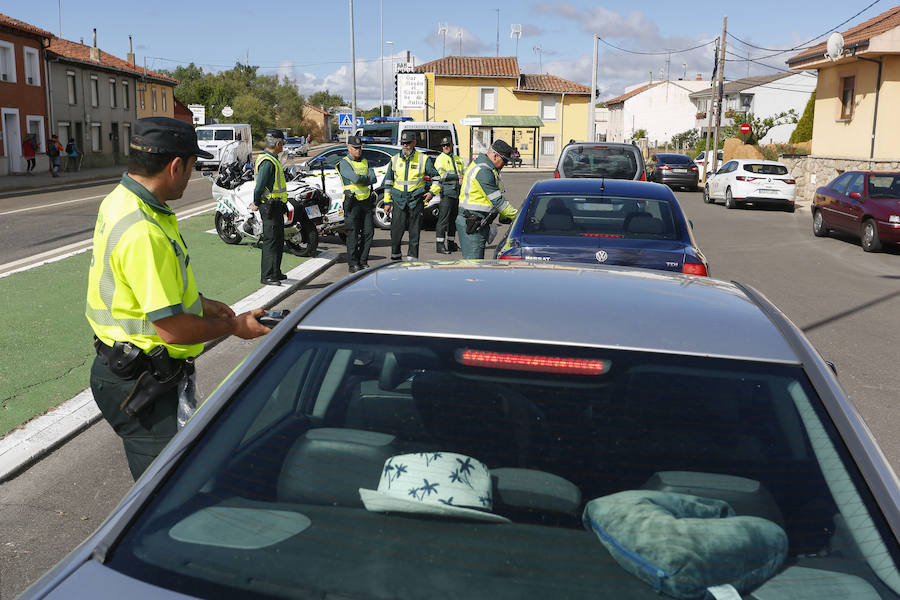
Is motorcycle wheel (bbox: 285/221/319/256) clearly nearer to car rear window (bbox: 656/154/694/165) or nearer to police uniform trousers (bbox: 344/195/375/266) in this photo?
police uniform trousers (bbox: 344/195/375/266)

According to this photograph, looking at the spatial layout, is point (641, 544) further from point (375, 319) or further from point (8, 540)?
point (8, 540)

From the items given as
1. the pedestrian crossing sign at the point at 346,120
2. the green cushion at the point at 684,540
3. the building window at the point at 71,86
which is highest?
the building window at the point at 71,86

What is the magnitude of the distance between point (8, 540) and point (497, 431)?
3.00 m

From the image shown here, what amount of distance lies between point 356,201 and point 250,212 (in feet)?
8.19

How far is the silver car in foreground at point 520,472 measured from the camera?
1738 mm

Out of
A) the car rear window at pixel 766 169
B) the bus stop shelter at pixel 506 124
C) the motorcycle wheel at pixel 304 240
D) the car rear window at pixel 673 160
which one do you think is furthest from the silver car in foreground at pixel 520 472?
the bus stop shelter at pixel 506 124

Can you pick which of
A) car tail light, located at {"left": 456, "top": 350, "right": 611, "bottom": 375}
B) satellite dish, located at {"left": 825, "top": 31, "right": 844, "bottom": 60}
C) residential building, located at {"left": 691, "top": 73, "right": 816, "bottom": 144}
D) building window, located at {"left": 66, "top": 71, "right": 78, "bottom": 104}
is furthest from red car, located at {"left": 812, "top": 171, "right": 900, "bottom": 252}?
residential building, located at {"left": 691, "top": 73, "right": 816, "bottom": 144}

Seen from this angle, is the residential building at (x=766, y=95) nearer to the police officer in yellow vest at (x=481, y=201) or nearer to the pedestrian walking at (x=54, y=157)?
the pedestrian walking at (x=54, y=157)

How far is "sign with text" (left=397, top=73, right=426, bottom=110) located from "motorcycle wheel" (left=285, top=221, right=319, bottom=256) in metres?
45.8

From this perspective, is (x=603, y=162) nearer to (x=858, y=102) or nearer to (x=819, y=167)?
(x=858, y=102)

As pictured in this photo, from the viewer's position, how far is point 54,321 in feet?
27.7

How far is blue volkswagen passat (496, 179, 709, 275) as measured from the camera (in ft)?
22.9

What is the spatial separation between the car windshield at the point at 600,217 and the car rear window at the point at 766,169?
2027 centimetres

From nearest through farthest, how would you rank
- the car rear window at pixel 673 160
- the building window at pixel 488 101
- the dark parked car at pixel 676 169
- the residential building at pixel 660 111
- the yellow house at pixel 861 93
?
1. the yellow house at pixel 861 93
2. the dark parked car at pixel 676 169
3. the car rear window at pixel 673 160
4. the building window at pixel 488 101
5. the residential building at pixel 660 111
